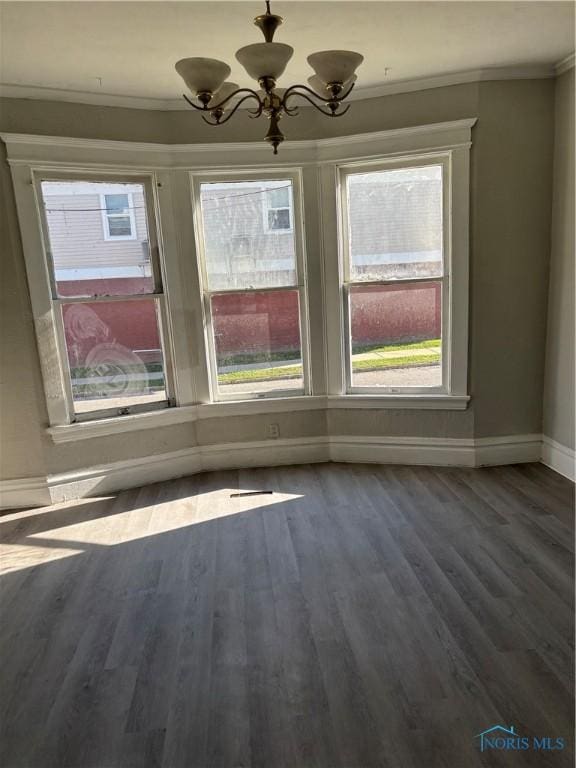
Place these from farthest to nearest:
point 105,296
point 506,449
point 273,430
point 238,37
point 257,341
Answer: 1. point 273,430
2. point 257,341
3. point 506,449
4. point 105,296
5. point 238,37

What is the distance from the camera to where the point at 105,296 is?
12.6 feet

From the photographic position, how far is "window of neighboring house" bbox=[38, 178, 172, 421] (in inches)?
145

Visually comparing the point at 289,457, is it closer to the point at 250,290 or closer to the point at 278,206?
the point at 250,290

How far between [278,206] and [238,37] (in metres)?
1.37

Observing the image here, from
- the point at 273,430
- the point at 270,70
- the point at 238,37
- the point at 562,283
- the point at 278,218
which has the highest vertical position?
the point at 238,37

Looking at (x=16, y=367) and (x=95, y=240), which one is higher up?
(x=95, y=240)

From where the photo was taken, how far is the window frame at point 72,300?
360cm

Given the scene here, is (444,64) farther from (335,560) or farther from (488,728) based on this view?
(488,728)

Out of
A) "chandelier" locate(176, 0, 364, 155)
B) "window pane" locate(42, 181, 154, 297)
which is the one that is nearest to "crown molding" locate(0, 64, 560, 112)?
"window pane" locate(42, 181, 154, 297)

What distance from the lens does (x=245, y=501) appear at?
12.1 ft

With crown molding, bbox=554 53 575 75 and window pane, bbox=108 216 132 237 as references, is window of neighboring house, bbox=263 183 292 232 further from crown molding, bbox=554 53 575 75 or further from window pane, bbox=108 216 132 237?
crown molding, bbox=554 53 575 75

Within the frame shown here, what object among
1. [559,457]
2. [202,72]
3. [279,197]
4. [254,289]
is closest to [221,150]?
[279,197]

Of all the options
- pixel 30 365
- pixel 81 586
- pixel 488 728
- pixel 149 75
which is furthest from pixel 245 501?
pixel 149 75

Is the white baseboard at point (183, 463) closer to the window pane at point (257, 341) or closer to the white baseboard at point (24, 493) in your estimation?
the white baseboard at point (24, 493)
